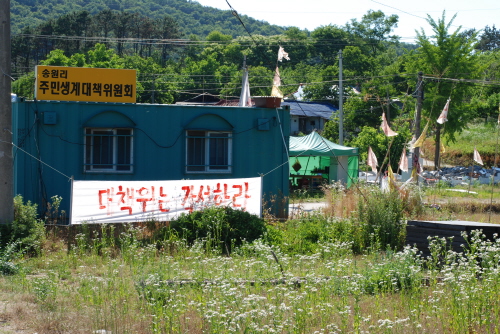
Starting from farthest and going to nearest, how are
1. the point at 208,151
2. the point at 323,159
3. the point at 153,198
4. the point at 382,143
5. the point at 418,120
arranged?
the point at 382,143, the point at 323,159, the point at 418,120, the point at 208,151, the point at 153,198

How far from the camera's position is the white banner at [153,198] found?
12.2 metres

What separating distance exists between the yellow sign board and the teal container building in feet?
0.92

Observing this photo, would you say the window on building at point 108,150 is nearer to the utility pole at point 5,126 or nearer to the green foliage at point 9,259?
the utility pole at point 5,126

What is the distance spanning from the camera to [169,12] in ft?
545

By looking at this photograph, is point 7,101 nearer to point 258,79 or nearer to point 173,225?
point 173,225

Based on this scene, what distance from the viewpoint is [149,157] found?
49.3ft

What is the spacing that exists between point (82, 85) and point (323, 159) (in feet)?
55.3

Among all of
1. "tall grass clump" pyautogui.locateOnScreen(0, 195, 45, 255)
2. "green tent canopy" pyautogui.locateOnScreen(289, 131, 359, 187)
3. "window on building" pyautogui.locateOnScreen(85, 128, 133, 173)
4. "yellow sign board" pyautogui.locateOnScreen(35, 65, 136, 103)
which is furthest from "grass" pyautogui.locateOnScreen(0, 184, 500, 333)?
"green tent canopy" pyautogui.locateOnScreen(289, 131, 359, 187)

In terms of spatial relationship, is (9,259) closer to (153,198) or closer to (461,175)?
(153,198)

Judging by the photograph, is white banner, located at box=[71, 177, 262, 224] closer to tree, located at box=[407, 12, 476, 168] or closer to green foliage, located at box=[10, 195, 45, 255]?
green foliage, located at box=[10, 195, 45, 255]

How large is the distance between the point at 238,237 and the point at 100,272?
11.7 ft

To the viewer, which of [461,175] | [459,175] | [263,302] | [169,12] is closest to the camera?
[263,302]

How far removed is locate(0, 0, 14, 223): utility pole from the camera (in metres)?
11.0

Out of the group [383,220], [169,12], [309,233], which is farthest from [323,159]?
[169,12]
